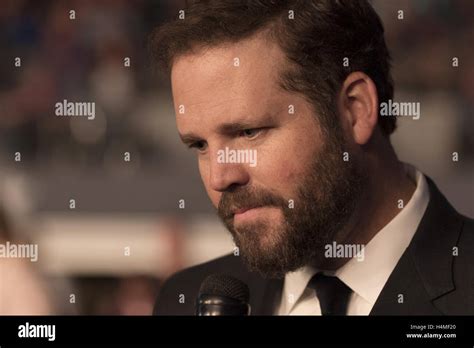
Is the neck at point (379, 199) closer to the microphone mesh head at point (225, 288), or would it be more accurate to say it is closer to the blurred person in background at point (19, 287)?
the microphone mesh head at point (225, 288)

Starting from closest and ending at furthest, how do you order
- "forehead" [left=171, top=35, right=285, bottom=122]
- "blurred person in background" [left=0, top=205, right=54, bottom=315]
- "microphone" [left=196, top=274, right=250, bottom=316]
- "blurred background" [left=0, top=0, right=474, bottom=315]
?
"microphone" [left=196, top=274, right=250, bottom=316], "forehead" [left=171, top=35, right=285, bottom=122], "blurred person in background" [left=0, top=205, right=54, bottom=315], "blurred background" [left=0, top=0, right=474, bottom=315]

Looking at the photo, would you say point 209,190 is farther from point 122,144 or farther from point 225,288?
point 122,144

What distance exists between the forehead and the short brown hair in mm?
15

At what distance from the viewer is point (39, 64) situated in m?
2.66

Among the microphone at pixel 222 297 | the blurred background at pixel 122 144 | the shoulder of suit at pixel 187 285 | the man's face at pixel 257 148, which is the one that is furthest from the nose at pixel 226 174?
the blurred background at pixel 122 144

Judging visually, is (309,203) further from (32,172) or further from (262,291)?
(32,172)

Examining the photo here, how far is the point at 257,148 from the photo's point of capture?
1.24 meters

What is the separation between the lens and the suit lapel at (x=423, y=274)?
3.92ft

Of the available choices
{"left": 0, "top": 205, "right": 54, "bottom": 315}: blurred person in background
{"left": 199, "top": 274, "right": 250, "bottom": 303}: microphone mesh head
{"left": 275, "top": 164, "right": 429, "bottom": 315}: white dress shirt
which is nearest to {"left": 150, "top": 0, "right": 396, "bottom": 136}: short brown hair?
{"left": 275, "top": 164, "right": 429, "bottom": 315}: white dress shirt

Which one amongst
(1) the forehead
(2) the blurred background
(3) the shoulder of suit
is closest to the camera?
(1) the forehead

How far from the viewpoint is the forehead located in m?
1.23

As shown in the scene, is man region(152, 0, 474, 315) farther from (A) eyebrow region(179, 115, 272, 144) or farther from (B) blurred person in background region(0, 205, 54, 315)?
(B) blurred person in background region(0, 205, 54, 315)
